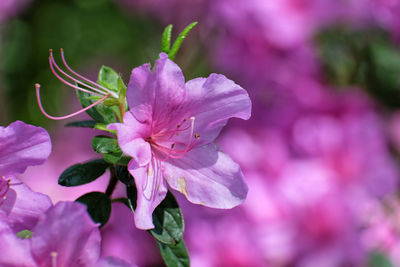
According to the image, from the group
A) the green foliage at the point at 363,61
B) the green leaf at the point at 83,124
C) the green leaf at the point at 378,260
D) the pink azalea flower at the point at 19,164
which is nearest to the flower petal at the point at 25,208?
the pink azalea flower at the point at 19,164

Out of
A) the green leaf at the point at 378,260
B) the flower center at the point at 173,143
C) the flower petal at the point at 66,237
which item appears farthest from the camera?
the green leaf at the point at 378,260

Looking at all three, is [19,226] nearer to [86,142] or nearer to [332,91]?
[332,91]

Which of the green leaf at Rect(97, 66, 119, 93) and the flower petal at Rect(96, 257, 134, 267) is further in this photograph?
the green leaf at Rect(97, 66, 119, 93)

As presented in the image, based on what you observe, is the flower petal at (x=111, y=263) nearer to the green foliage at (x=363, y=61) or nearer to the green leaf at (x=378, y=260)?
the green leaf at (x=378, y=260)

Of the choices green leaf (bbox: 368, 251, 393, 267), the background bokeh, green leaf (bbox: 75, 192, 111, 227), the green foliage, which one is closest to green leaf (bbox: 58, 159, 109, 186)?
green leaf (bbox: 75, 192, 111, 227)

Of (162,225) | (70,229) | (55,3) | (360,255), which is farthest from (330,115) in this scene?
(55,3)

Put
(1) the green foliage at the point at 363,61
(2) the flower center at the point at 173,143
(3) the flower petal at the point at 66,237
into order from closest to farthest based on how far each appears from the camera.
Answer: (3) the flower petal at the point at 66,237 < (2) the flower center at the point at 173,143 < (1) the green foliage at the point at 363,61

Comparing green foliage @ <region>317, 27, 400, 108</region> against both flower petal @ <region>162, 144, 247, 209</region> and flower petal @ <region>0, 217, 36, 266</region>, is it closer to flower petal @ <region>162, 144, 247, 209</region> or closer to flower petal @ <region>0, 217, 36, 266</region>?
flower petal @ <region>162, 144, 247, 209</region>
